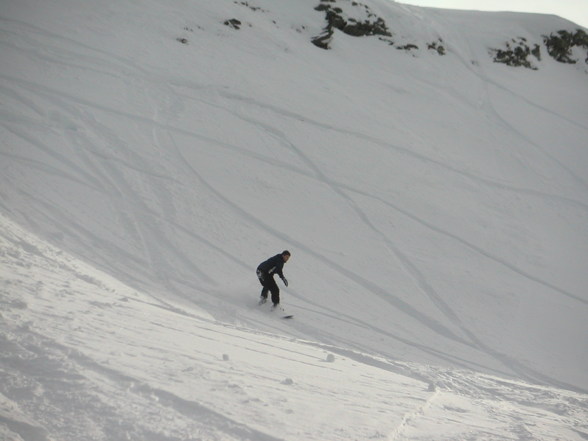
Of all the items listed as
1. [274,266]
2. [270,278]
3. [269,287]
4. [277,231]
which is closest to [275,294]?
[269,287]

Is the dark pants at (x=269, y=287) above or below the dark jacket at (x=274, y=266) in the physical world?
below

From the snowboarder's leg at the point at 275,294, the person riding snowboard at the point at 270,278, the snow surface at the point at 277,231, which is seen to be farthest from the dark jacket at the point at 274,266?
the snow surface at the point at 277,231

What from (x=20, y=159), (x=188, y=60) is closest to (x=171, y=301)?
(x=20, y=159)

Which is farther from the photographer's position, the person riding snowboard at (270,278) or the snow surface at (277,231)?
the person riding snowboard at (270,278)

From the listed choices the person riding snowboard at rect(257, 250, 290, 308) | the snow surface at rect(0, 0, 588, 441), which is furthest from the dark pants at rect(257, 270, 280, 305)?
the snow surface at rect(0, 0, 588, 441)

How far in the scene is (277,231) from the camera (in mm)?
12828

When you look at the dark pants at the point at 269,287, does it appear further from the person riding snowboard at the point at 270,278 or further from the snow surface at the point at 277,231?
the snow surface at the point at 277,231

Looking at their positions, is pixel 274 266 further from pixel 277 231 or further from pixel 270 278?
pixel 277 231

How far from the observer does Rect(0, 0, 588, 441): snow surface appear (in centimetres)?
416

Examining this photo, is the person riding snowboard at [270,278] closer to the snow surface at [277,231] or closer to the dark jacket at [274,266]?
the dark jacket at [274,266]

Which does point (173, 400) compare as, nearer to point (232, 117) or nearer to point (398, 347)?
point (398, 347)

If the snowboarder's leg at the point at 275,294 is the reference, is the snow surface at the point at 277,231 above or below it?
above

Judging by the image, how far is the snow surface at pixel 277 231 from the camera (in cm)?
416

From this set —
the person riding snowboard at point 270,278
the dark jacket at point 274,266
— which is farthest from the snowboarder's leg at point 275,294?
the dark jacket at point 274,266
